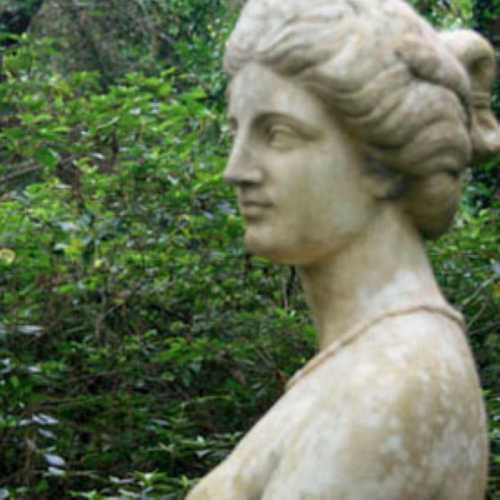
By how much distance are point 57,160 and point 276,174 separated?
3108 millimetres

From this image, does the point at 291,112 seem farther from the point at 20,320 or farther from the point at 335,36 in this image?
the point at 20,320

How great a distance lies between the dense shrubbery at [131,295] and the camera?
5.77m

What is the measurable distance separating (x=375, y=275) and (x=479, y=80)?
492mm

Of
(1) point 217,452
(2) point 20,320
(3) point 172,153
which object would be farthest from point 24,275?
(1) point 217,452

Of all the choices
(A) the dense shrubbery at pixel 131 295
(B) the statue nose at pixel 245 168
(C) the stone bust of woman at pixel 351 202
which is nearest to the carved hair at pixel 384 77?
(C) the stone bust of woman at pixel 351 202

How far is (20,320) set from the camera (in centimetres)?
581

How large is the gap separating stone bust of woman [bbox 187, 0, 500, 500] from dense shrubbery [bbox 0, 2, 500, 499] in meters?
2.85

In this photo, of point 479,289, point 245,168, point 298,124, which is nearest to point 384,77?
point 298,124

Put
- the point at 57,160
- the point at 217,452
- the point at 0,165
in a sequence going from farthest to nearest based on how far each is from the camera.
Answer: the point at 0,165
the point at 57,160
the point at 217,452

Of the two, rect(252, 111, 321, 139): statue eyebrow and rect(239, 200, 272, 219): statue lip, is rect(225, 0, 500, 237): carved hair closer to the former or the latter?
rect(252, 111, 321, 139): statue eyebrow

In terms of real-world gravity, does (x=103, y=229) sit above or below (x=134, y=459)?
above

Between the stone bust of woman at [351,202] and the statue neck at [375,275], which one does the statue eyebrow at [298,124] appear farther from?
the statue neck at [375,275]

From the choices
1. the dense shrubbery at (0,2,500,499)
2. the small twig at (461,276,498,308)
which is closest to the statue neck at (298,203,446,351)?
the dense shrubbery at (0,2,500,499)

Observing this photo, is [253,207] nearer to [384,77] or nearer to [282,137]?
[282,137]
